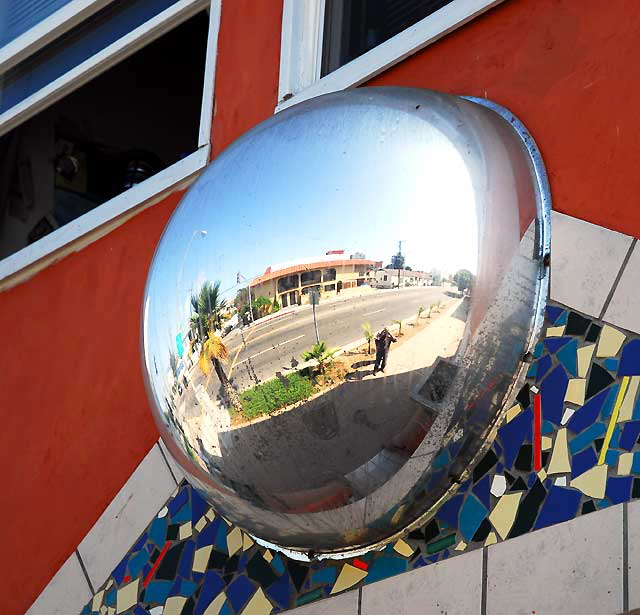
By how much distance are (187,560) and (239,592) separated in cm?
25

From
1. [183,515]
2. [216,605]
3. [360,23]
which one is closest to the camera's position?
[216,605]

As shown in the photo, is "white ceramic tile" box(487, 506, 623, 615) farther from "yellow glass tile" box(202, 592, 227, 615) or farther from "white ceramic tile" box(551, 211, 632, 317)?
"yellow glass tile" box(202, 592, 227, 615)

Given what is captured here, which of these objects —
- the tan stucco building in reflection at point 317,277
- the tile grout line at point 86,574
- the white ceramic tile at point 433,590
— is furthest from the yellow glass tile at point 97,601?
the tan stucco building in reflection at point 317,277

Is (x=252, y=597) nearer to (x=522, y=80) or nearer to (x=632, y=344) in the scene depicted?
(x=632, y=344)

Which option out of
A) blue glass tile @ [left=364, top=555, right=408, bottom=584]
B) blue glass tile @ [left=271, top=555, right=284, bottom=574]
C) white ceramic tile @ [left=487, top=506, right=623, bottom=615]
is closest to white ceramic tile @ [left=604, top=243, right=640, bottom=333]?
white ceramic tile @ [left=487, top=506, right=623, bottom=615]

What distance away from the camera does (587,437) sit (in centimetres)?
243

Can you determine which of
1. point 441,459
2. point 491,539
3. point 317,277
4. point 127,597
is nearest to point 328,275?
point 317,277

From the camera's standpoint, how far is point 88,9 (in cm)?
473

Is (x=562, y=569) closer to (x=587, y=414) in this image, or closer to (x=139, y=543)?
(x=587, y=414)

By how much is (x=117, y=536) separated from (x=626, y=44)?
2072mm

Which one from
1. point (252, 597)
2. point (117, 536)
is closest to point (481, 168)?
point (252, 597)

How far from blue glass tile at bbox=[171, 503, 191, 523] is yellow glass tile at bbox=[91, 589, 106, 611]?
347 millimetres

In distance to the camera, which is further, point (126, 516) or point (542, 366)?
point (126, 516)

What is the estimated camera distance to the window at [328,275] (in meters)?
2.39
